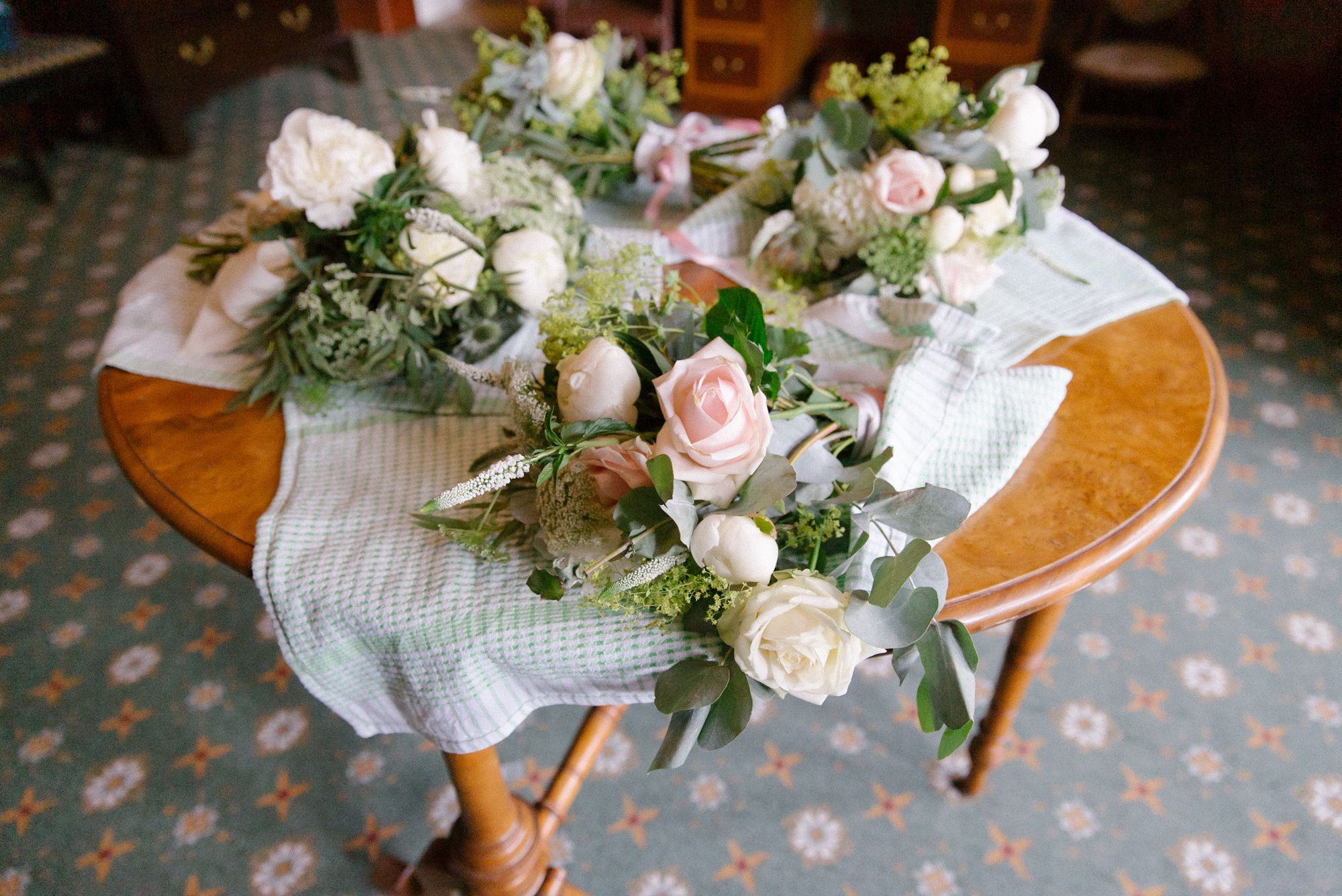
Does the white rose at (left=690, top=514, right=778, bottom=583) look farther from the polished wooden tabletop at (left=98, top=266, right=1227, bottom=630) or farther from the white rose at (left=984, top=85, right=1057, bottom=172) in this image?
the white rose at (left=984, top=85, right=1057, bottom=172)

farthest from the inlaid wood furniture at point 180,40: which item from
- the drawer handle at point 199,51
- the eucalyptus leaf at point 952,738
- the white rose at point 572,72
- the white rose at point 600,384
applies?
the eucalyptus leaf at point 952,738

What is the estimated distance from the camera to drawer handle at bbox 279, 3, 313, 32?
3848 mm

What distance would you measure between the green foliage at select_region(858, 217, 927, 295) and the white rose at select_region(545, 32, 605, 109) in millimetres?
585

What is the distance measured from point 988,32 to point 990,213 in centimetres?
249

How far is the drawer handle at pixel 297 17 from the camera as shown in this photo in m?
3.85

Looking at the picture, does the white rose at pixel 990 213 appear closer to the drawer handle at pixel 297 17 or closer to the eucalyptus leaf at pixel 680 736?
the eucalyptus leaf at pixel 680 736

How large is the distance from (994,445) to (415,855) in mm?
1131

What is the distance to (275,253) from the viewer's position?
1.12m

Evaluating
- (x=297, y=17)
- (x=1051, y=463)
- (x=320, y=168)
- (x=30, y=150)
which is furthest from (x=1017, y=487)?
(x=297, y=17)

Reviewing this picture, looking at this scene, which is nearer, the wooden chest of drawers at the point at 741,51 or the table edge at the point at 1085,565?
the table edge at the point at 1085,565

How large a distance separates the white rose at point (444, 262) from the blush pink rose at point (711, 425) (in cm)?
46

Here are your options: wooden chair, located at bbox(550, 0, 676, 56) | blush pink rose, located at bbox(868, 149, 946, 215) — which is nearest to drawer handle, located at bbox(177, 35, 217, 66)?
wooden chair, located at bbox(550, 0, 676, 56)

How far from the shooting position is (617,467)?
2.45 ft

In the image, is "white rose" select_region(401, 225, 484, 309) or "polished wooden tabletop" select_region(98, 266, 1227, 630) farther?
"white rose" select_region(401, 225, 484, 309)
